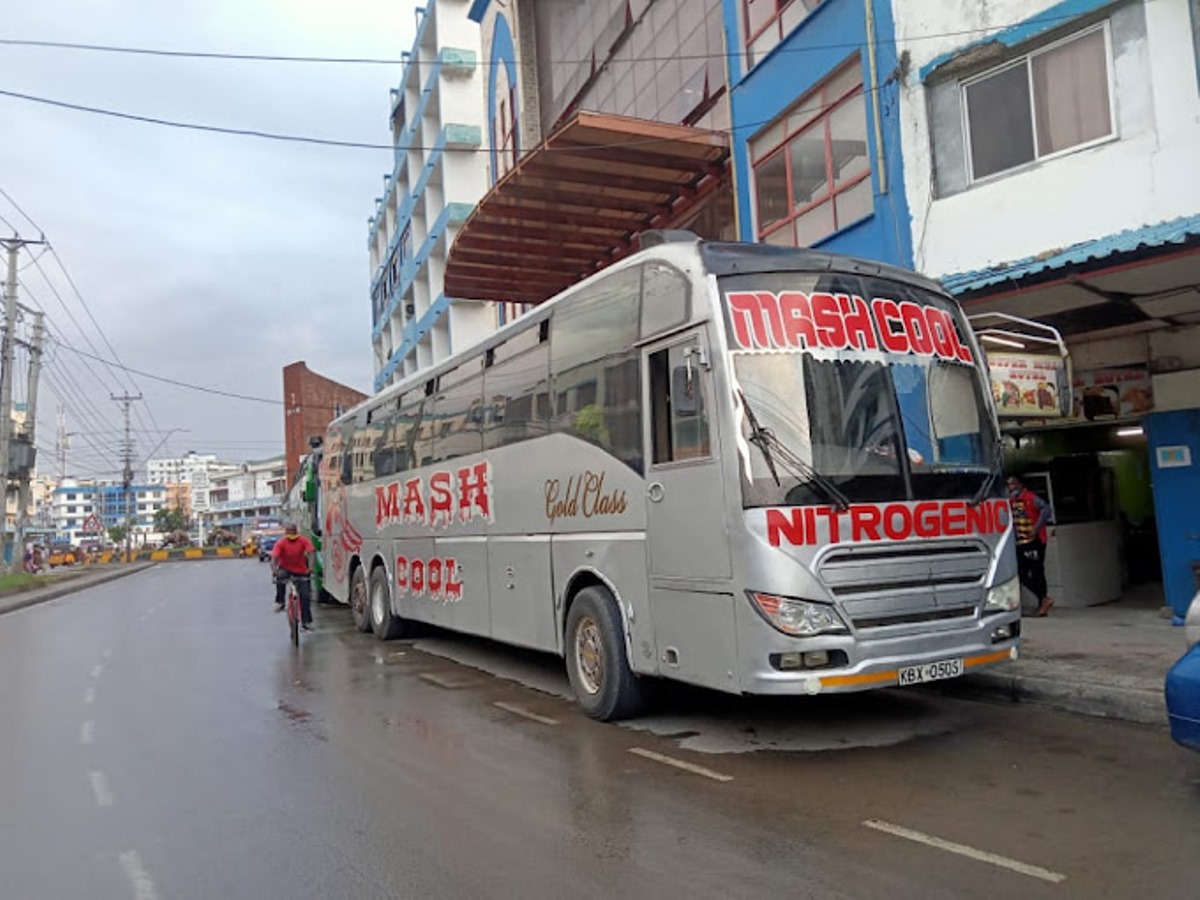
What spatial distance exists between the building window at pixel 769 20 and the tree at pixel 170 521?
9862 cm

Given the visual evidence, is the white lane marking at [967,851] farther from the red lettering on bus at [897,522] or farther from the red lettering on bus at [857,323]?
the red lettering on bus at [857,323]

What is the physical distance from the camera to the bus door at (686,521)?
6.00 m

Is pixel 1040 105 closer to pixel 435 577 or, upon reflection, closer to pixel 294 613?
pixel 435 577

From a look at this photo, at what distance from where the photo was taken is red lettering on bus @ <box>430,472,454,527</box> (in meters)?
10.7

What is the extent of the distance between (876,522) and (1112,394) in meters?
6.38

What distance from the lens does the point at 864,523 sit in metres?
5.81

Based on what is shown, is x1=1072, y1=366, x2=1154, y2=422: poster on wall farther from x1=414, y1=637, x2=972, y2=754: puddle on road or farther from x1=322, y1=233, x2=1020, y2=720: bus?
x1=414, y1=637, x2=972, y2=754: puddle on road

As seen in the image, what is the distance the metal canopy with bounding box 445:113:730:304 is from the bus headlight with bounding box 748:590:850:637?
9246 millimetres

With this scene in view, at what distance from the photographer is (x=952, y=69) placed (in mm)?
10703

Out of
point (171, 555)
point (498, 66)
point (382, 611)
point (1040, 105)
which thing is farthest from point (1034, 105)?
point (171, 555)

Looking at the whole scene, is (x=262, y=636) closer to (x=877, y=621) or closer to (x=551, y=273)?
(x=551, y=273)

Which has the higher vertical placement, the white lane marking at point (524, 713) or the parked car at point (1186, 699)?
the parked car at point (1186, 699)

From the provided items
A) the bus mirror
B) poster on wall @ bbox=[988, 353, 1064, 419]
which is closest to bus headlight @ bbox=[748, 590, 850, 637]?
the bus mirror

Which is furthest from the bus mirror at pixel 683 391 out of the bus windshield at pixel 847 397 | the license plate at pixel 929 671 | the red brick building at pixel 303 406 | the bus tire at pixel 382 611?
the red brick building at pixel 303 406
